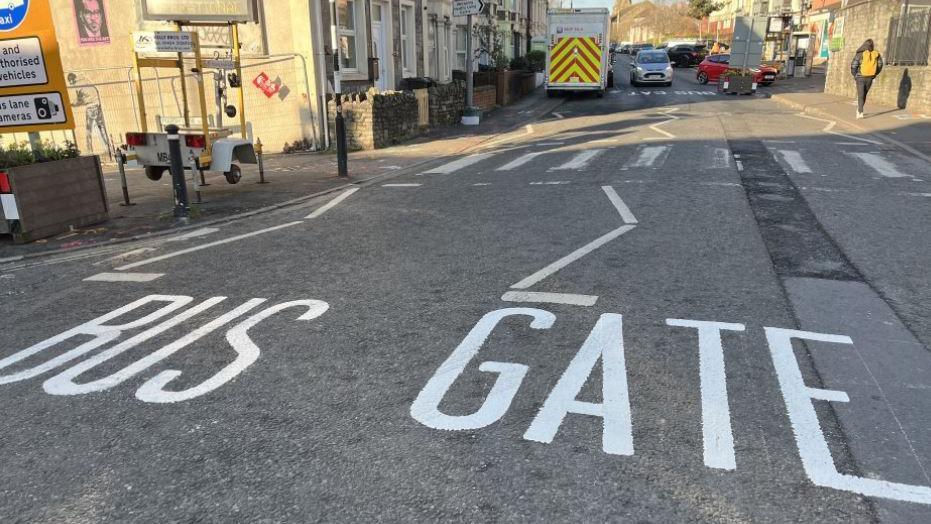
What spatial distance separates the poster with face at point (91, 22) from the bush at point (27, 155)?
10303 mm

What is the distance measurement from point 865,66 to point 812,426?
18.0 m

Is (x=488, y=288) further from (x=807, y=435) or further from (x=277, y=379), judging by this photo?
(x=807, y=435)

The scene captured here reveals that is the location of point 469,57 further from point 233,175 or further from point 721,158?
point 233,175

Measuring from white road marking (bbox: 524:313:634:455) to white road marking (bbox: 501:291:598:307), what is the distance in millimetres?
593

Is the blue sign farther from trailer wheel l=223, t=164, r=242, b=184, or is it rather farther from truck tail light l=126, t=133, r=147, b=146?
trailer wheel l=223, t=164, r=242, b=184

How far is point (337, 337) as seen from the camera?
4.70 metres

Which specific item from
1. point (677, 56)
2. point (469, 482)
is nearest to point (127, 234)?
point (469, 482)

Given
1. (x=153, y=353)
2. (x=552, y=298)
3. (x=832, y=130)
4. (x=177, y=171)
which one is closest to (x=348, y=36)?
(x=177, y=171)

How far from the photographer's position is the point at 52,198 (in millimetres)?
8391

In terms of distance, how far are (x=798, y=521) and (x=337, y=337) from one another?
3030 millimetres

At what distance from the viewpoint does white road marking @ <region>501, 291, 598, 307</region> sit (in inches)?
207

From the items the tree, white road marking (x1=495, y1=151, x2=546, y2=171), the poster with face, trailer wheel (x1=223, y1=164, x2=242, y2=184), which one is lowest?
white road marking (x1=495, y1=151, x2=546, y2=171)

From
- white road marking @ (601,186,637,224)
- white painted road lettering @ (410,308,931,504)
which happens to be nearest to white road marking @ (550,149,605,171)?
white road marking @ (601,186,637,224)

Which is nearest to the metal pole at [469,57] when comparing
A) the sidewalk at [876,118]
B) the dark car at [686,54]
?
the sidewalk at [876,118]
